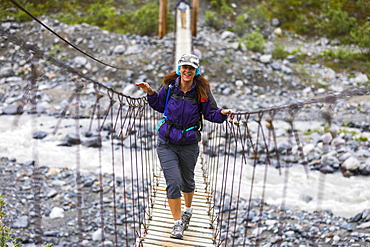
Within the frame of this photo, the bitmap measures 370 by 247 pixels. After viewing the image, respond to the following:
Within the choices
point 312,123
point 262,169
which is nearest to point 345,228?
point 262,169

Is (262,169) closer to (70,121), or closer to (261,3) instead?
(70,121)

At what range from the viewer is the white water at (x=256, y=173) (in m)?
4.38

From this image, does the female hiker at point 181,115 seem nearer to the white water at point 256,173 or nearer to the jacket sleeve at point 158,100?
the jacket sleeve at point 158,100

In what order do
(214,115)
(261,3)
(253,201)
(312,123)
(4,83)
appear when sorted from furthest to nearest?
(261,3) < (4,83) < (312,123) < (253,201) < (214,115)

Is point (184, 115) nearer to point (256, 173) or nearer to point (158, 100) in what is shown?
point (158, 100)

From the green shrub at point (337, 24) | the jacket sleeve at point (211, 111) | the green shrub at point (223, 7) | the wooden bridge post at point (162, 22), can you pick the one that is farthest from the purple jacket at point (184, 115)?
the green shrub at point (223, 7)

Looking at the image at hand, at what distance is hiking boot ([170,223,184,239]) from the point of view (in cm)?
200

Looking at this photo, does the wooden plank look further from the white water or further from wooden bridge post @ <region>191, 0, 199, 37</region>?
wooden bridge post @ <region>191, 0, 199, 37</region>

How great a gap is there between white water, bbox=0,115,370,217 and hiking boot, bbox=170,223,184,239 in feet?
8.73

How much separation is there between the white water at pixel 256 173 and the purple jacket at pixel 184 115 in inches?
112

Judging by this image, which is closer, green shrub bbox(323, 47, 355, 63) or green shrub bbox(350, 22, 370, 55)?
green shrub bbox(323, 47, 355, 63)

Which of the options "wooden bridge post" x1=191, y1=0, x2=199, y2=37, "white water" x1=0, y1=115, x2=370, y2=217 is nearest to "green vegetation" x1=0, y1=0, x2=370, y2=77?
"wooden bridge post" x1=191, y1=0, x2=199, y2=37

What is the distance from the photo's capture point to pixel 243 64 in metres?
8.14

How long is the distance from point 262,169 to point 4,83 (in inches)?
213
